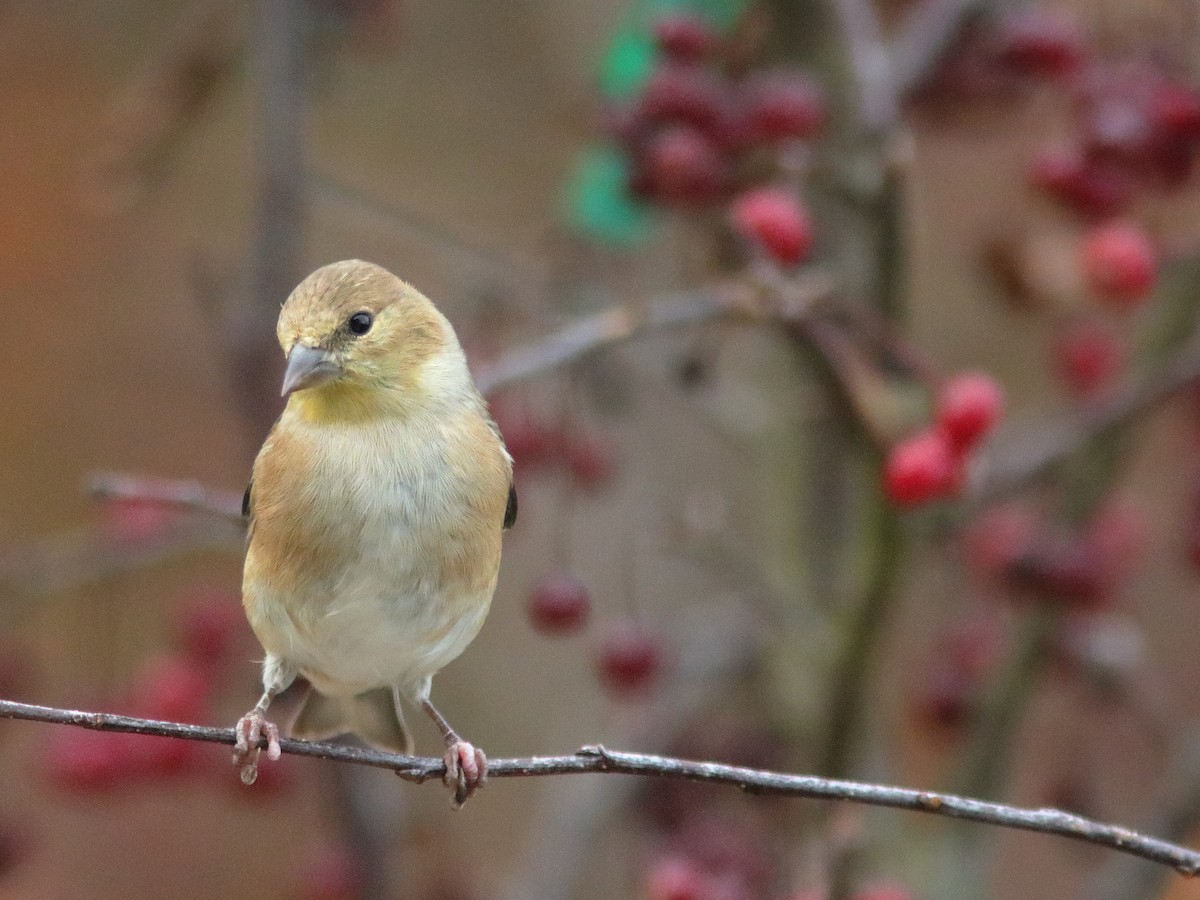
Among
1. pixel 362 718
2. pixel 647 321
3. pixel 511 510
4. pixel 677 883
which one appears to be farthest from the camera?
pixel 677 883

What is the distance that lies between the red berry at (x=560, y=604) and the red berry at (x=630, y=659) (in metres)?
0.23

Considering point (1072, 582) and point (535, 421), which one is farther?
point (535, 421)

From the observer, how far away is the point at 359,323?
1839mm

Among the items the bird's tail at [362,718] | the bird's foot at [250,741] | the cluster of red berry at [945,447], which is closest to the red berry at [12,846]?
the bird's tail at [362,718]

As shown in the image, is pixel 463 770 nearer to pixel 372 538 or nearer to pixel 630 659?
pixel 372 538

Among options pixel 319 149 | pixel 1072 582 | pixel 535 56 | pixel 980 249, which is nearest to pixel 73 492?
pixel 319 149

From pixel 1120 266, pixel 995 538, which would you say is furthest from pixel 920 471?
pixel 995 538

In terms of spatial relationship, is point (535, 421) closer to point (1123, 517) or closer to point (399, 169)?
point (1123, 517)

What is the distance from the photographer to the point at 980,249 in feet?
11.2

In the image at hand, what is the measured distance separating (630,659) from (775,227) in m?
0.85

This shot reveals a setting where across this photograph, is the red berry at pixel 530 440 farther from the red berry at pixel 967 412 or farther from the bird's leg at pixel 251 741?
the bird's leg at pixel 251 741

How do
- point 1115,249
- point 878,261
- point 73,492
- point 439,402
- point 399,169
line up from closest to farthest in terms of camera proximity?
point 439,402
point 878,261
point 1115,249
point 73,492
point 399,169

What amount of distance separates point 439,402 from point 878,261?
0.99m

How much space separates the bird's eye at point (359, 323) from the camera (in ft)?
5.99
